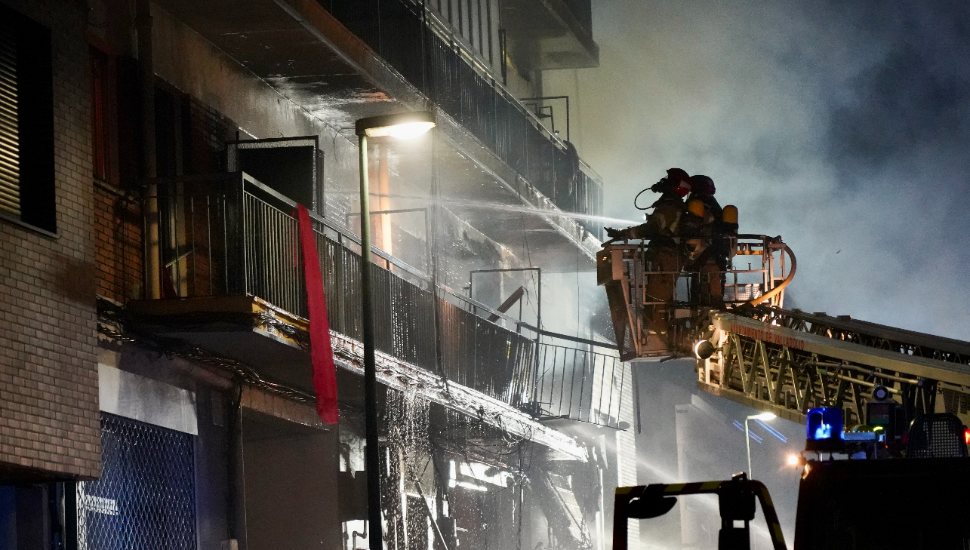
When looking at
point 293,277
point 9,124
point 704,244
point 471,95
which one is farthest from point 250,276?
point 471,95

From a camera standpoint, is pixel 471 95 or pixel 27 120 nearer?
pixel 27 120

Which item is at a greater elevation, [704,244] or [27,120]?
[27,120]

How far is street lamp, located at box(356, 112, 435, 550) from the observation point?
1242cm

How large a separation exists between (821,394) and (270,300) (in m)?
5.46

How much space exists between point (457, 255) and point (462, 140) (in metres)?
4.29

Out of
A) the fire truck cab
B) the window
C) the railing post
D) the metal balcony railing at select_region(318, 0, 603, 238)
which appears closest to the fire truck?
the fire truck cab

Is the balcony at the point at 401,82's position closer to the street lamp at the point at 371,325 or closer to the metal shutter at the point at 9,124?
the street lamp at the point at 371,325

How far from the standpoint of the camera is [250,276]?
45.1 ft

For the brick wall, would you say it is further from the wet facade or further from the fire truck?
the fire truck

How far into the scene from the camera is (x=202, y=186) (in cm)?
1441

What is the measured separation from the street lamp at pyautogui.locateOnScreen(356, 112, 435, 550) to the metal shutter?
2.95 m

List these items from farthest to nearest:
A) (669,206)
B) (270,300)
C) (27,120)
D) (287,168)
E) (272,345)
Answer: (669,206) < (287,168) < (270,300) < (272,345) < (27,120)

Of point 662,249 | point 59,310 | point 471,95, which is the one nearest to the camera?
point 59,310

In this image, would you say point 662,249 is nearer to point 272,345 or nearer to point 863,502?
point 272,345
